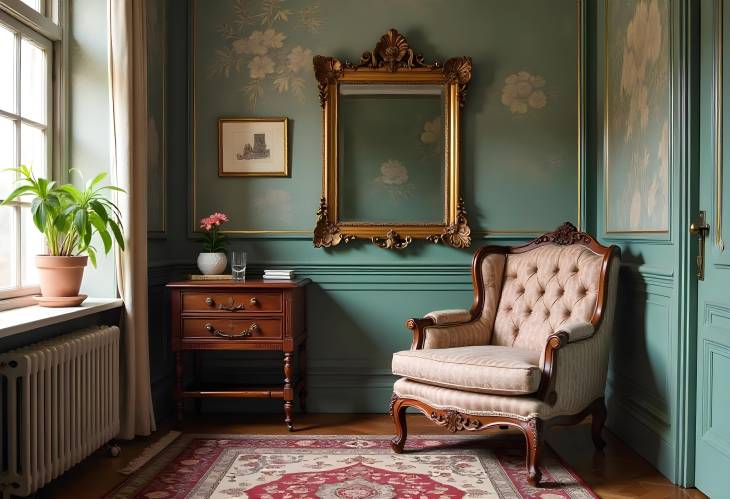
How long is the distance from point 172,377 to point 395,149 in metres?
1.85

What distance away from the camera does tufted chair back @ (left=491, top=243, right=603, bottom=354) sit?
334 cm

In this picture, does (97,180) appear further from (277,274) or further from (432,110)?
(432,110)

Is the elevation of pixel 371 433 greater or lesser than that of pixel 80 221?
lesser

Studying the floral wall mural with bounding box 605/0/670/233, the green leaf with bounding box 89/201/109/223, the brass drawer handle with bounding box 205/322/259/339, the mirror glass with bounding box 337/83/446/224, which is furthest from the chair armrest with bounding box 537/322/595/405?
the green leaf with bounding box 89/201/109/223

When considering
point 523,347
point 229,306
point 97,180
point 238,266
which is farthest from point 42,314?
point 523,347

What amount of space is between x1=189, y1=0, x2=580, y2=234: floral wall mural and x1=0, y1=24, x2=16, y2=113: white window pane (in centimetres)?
120

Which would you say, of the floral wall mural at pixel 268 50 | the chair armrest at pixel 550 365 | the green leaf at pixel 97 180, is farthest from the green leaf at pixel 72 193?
the chair armrest at pixel 550 365

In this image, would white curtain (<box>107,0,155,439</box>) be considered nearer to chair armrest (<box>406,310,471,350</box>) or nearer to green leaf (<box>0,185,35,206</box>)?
green leaf (<box>0,185,35,206</box>)

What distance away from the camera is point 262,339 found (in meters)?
3.52

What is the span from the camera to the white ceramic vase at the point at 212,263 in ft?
12.4

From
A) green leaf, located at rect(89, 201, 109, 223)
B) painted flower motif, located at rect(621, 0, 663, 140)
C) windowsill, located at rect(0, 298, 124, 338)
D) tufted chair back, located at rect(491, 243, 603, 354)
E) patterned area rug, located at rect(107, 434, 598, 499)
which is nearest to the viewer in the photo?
windowsill, located at rect(0, 298, 124, 338)

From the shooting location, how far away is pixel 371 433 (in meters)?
3.54

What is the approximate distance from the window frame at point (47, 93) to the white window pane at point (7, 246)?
21 mm

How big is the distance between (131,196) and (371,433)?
1.68m
